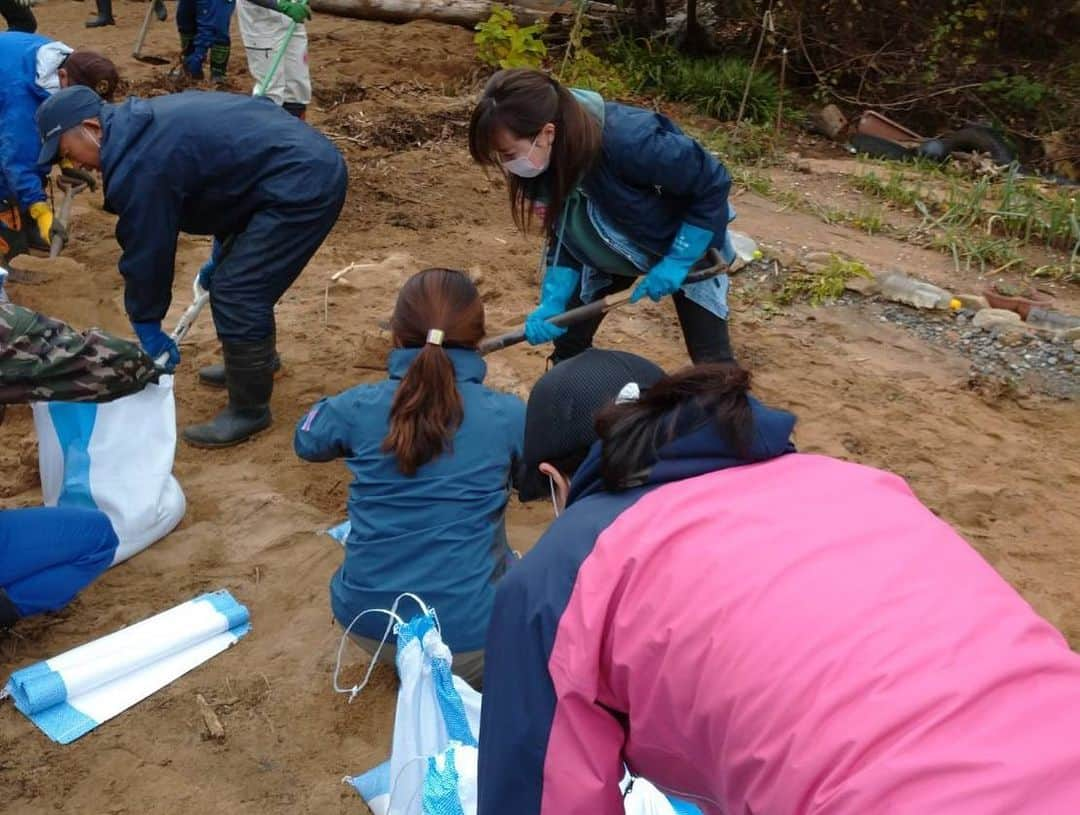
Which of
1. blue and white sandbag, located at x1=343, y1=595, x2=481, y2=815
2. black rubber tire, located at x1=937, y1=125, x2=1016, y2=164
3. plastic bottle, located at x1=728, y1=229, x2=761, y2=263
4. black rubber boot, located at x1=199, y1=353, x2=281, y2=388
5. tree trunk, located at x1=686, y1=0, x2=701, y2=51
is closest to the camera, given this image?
blue and white sandbag, located at x1=343, y1=595, x2=481, y2=815

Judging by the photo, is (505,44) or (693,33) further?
(693,33)

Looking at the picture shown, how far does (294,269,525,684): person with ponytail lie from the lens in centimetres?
242

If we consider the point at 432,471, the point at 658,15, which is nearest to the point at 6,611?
the point at 432,471

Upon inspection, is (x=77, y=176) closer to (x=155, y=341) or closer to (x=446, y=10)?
(x=155, y=341)

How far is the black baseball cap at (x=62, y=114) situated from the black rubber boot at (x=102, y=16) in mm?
7007

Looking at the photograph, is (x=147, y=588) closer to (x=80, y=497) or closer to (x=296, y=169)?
(x=80, y=497)

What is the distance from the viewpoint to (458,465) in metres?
2.47

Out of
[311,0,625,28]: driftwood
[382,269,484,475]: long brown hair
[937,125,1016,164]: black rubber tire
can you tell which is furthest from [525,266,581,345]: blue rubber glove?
[311,0,625,28]: driftwood

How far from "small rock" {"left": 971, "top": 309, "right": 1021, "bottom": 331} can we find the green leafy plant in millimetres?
4742

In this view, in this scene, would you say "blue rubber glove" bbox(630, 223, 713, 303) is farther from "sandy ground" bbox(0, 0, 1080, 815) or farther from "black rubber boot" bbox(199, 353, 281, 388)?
"black rubber boot" bbox(199, 353, 281, 388)

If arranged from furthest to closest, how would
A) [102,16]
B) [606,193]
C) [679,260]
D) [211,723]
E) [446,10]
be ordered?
1. [446,10]
2. [102,16]
3. [679,260]
4. [606,193]
5. [211,723]

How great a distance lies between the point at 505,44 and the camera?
841 cm

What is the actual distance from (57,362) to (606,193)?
150 cm

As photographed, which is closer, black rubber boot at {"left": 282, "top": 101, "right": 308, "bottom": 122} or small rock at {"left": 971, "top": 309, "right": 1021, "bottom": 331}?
small rock at {"left": 971, "top": 309, "right": 1021, "bottom": 331}
